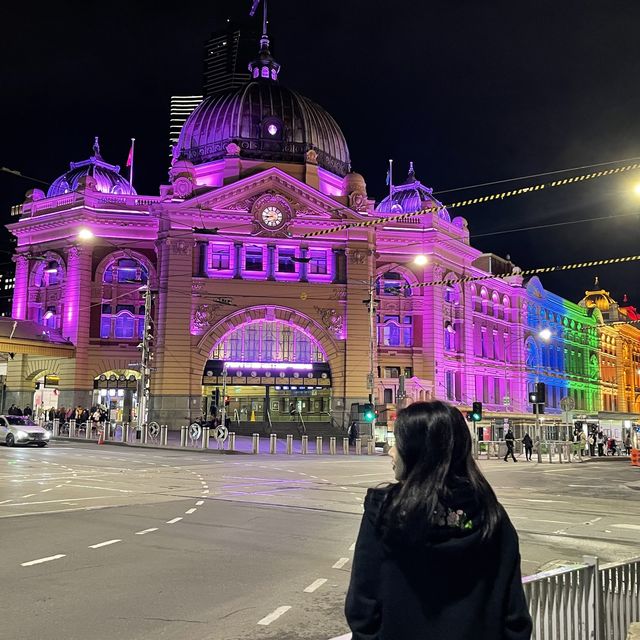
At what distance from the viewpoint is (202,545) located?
10.9m

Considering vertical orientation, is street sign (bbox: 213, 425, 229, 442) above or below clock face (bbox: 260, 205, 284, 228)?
below

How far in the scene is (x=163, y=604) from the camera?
7516 mm

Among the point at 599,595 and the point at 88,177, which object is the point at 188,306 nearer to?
the point at 88,177

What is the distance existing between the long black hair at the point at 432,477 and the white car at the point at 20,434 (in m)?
37.0

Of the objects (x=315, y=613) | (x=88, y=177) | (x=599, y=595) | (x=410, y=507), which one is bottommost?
(x=315, y=613)

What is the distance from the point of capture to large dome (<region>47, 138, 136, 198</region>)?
64.4 m

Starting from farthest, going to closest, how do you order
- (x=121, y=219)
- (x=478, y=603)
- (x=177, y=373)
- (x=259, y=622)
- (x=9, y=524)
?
(x=121, y=219) → (x=177, y=373) → (x=9, y=524) → (x=259, y=622) → (x=478, y=603)

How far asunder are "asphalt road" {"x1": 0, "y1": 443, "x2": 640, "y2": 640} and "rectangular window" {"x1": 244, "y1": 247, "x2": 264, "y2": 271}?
110 feet

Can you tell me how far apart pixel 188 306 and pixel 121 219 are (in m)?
9.68

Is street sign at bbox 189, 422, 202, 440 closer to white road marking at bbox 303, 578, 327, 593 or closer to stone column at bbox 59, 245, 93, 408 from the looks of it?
stone column at bbox 59, 245, 93, 408

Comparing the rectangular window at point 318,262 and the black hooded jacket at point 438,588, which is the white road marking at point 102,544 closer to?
→ the black hooded jacket at point 438,588

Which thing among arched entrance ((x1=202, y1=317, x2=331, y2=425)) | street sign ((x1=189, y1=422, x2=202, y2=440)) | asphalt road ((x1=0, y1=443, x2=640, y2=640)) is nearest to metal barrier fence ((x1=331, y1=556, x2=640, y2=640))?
asphalt road ((x1=0, y1=443, x2=640, y2=640))

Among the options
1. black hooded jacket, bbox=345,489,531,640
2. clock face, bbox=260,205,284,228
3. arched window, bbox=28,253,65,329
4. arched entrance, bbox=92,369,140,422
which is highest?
clock face, bbox=260,205,284,228

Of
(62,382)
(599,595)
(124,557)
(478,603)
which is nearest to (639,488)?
(124,557)
